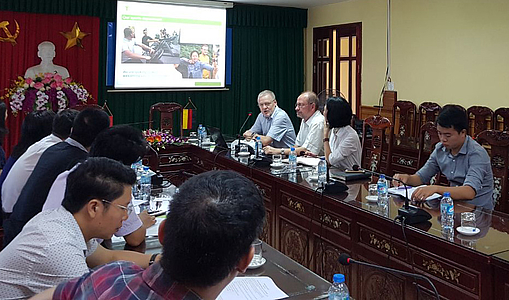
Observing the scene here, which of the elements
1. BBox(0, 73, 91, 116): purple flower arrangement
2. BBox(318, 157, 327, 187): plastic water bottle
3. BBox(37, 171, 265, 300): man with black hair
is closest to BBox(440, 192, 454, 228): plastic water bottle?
BBox(318, 157, 327, 187): plastic water bottle

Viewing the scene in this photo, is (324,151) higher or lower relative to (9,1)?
lower

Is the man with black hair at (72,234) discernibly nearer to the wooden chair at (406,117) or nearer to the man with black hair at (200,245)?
the man with black hair at (200,245)

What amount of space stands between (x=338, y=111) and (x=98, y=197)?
220 cm

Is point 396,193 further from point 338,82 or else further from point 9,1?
point 9,1

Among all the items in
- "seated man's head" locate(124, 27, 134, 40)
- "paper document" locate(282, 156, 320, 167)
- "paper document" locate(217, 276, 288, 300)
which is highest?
"seated man's head" locate(124, 27, 134, 40)

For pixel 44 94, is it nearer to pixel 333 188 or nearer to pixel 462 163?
pixel 333 188

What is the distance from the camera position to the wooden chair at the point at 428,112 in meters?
5.08

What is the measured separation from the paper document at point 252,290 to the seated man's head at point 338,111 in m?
1.95

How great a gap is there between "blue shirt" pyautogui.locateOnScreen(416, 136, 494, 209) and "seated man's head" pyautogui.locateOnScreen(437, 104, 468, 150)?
50mm

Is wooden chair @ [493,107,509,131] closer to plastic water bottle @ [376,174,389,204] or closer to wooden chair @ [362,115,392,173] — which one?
wooden chair @ [362,115,392,173]

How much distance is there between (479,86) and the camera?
4.82m

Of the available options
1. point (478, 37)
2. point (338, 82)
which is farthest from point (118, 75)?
point (478, 37)

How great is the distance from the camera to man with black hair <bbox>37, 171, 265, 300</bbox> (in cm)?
81

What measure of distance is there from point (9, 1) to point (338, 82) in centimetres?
420
